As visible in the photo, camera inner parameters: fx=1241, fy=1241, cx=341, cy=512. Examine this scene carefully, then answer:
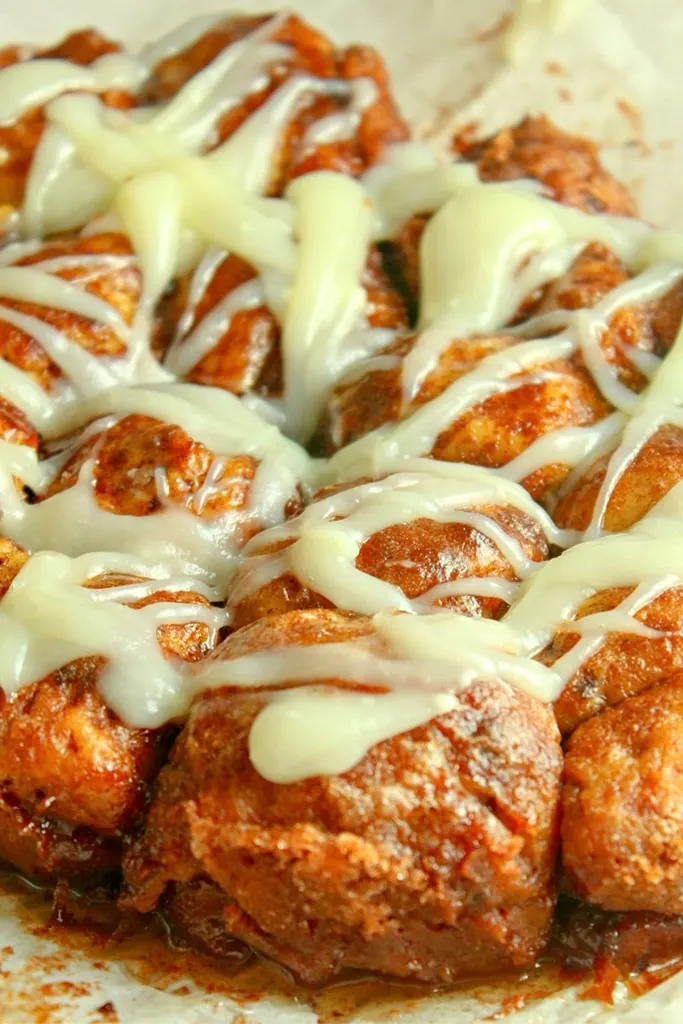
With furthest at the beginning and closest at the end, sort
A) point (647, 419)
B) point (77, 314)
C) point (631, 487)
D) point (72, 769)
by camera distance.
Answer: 1. point (77, 314)
2. point (647, 419)
3. point (631, 487)
4. point (72, 769)

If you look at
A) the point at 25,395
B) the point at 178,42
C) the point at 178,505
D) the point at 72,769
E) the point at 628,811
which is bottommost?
the point at 628,811

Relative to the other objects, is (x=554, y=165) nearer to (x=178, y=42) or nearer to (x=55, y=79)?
(x=178, y=42)

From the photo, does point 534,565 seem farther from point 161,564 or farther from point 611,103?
point 611,103

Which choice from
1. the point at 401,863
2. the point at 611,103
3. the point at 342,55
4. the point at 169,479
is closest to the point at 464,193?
the point at 342,55

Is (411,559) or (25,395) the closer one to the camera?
(411,559)

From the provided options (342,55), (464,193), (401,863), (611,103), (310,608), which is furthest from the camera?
(611,103)

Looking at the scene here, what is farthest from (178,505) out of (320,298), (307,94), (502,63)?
(502,63)

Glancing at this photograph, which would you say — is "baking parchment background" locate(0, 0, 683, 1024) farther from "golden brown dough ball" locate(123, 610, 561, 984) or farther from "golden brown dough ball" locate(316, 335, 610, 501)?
"golden brown dough ball" locate(123, 610, 561, 984)

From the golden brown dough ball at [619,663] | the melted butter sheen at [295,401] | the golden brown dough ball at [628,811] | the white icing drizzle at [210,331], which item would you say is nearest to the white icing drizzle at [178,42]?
the melted butter sheen at [295,401]
